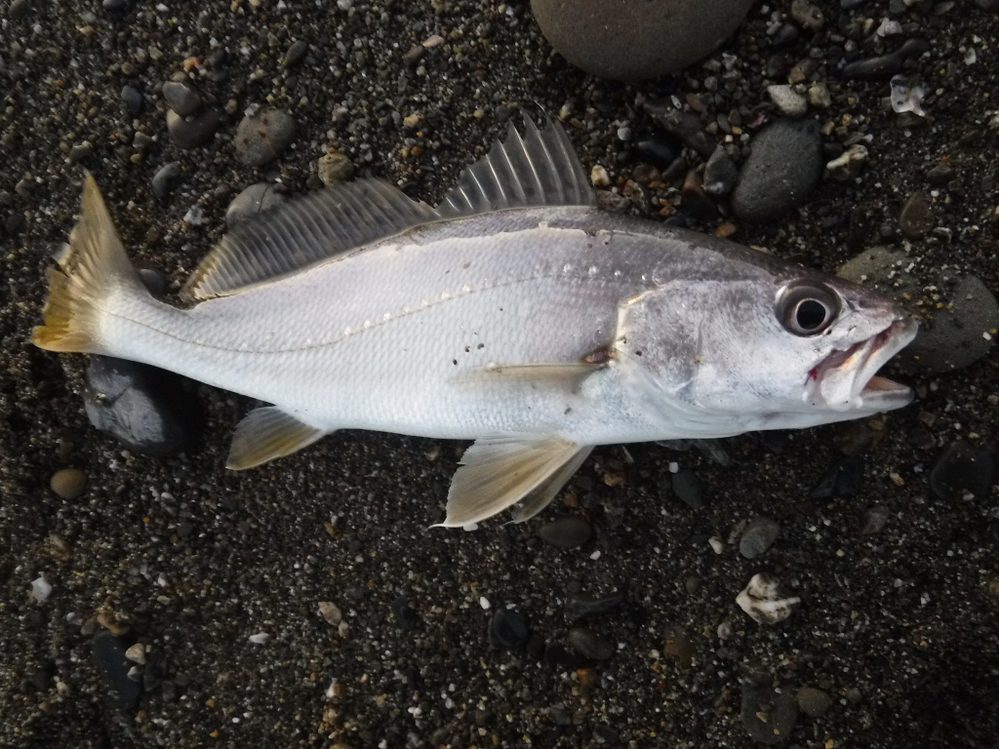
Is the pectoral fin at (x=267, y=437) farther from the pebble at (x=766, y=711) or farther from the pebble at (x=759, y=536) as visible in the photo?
the pebble at (x=766, y=711)

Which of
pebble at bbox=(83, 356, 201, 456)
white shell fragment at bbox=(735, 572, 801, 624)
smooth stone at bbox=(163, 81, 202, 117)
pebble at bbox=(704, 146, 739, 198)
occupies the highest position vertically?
smooth stone at bbox=(163, 81, 202, 117)

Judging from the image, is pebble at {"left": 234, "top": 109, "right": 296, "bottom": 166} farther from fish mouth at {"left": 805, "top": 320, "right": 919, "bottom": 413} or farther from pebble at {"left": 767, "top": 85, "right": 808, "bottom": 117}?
fish mouth at {"left": 805, "top": 320, "right": 919, "bottom": 413}

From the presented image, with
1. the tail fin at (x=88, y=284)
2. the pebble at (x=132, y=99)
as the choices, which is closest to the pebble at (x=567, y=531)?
the tail fin at (x=88, y=284)

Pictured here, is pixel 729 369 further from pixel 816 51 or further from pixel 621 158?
pixel 816 51

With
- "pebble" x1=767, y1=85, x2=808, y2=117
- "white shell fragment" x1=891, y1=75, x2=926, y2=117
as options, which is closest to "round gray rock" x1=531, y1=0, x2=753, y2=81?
"pebble" x1=767, y1=85, x2=808, y2=117

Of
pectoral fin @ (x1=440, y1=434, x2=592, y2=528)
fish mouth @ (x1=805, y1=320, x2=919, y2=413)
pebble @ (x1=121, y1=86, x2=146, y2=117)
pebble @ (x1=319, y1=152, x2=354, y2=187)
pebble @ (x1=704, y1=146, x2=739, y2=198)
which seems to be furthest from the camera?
pebble @ (x1=121, y1=86, x2=146, y2=117)

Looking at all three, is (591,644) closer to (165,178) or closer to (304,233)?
(304,233)
